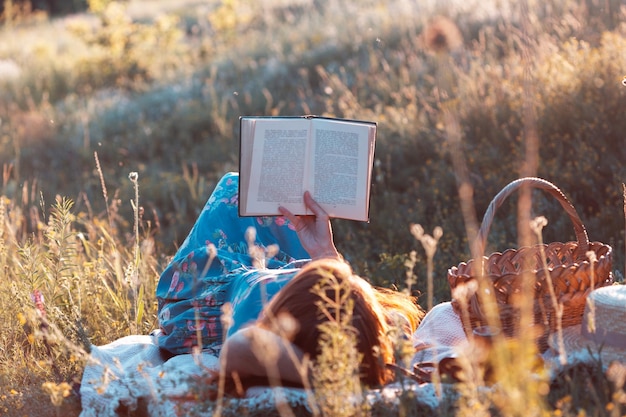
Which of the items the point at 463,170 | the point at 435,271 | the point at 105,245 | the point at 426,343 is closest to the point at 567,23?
the point at 463,170

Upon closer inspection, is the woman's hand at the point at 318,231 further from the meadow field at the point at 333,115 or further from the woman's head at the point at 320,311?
the woman's head at the point at 320,311

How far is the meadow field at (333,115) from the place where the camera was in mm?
3875

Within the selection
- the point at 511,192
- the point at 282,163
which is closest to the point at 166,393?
the point at 282,163

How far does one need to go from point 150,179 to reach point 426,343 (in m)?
5.19

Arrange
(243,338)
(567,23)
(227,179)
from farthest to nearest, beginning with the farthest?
(567,23) → (227,179) → (243,338)

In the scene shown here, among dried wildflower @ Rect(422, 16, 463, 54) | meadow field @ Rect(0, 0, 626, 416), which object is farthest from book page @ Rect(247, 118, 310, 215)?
dried wildflower @ Rect(422, 16, 463, 54)

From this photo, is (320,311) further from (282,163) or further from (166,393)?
(282,163)

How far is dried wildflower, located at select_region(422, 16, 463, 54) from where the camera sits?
870 cm

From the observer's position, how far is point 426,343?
11.1ft

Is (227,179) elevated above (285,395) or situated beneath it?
elevated above

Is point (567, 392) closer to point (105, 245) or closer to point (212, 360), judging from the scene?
point (212, 360)

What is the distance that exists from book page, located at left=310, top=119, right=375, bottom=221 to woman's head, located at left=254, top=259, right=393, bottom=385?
65cm

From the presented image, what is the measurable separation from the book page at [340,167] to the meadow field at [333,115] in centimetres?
39

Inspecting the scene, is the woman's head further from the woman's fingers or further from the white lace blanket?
the woman's fingers
